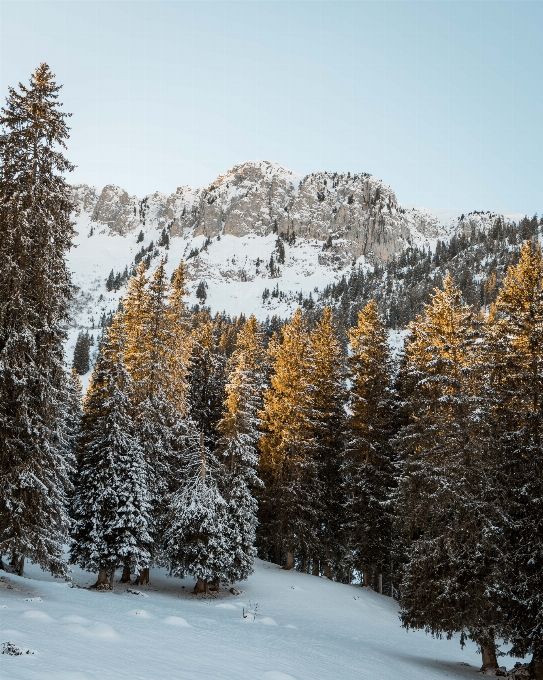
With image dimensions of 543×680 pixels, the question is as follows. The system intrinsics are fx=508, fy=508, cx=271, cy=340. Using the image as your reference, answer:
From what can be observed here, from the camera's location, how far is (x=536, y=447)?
16375 mm

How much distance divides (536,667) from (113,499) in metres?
16.6

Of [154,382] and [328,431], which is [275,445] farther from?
[154,382]

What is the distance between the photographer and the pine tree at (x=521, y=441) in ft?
50.3

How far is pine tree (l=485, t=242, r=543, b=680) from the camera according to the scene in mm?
15320

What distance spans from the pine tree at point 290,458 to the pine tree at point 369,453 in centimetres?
229

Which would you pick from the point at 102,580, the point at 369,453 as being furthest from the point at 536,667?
the point at 102,580

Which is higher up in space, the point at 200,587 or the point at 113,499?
the point at 113,499

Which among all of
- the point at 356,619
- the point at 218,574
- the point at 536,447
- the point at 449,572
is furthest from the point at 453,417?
the point at 218,574

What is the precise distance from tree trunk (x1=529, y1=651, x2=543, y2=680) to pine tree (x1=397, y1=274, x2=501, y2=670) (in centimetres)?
120

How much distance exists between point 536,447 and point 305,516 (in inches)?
657

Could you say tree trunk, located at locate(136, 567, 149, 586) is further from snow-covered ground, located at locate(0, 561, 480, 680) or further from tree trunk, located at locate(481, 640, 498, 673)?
tree trunk, located at locate(481, 640, 498, 673)

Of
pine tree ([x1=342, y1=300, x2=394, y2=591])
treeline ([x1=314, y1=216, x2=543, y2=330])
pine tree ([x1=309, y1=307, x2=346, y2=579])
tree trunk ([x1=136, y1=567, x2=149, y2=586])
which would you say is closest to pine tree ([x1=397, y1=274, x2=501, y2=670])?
pine tree ([x1=342, y1=300, x2=394, y2=591])

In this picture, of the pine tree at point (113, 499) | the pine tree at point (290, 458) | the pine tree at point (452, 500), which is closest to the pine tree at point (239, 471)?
the pine tree at point (290, 458)

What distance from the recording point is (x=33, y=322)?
15.5m
